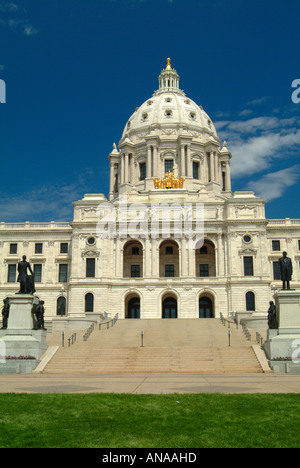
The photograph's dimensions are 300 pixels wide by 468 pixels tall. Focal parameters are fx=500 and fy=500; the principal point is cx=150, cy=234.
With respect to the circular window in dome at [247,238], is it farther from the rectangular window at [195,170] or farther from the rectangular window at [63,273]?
the rectangular window at [63,273]

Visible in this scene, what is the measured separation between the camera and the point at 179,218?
226 feet

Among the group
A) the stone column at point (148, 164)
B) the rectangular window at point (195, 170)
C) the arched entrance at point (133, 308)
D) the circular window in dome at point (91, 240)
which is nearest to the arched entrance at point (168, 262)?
the arched entrance at point (133, 308)

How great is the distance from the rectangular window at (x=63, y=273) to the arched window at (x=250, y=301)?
2581 centimetres

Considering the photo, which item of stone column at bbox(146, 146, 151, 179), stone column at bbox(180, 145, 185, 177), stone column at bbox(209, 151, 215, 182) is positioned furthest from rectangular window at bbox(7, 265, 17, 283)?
stone column at bbox(209, 151, 215, 182)

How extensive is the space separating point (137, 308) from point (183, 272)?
351 inches

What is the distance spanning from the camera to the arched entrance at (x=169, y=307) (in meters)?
69.7

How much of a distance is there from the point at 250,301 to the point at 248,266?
482 centimetres

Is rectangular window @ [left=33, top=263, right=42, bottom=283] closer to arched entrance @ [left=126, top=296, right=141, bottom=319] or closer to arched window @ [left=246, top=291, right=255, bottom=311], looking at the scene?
arched entrance @ [left=126, top=296, right=141, bottom=319]

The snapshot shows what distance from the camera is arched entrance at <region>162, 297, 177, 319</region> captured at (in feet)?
229

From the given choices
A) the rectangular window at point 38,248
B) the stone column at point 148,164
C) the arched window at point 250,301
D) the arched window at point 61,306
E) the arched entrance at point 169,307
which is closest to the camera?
the arched window at point 250,301

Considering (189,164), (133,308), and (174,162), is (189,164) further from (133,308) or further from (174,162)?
(133,308)
